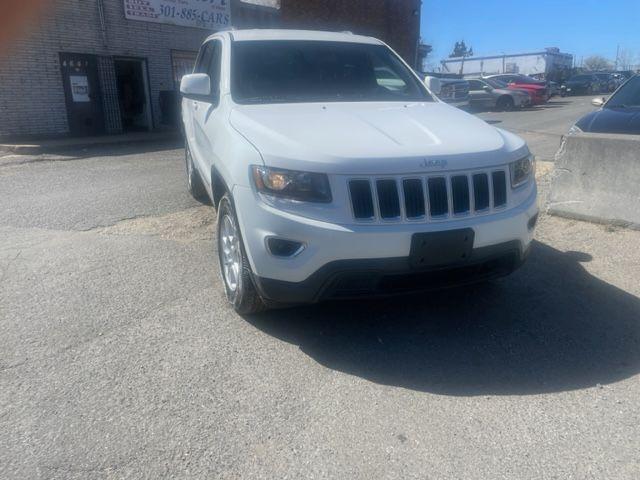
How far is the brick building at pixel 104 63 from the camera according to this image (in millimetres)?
13109

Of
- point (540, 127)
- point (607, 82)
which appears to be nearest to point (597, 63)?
point (607, 82)

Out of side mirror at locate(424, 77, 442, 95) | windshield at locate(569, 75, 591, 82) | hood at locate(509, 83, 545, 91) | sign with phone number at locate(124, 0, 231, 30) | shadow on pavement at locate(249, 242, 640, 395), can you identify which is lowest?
shadow on pavement at locate(249, 242, 640, 395)

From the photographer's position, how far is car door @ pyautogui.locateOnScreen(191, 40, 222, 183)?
428 centimetres

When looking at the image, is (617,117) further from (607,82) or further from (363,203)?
(607,82)

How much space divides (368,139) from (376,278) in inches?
32.4

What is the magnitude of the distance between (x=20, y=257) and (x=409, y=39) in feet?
82.1

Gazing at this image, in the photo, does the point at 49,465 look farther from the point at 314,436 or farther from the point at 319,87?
the point at 319,87

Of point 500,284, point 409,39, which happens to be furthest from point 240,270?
point 409,39

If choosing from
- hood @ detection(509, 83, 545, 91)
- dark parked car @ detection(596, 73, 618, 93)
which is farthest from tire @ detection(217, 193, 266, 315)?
dark parked car @ detection(596, 73, 618, 93)

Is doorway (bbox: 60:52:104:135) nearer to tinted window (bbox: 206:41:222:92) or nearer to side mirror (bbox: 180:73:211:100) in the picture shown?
tinted window (bbox: 206:41:222:92)

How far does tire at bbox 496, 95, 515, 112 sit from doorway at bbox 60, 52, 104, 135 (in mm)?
15979

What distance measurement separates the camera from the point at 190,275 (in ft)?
14.5

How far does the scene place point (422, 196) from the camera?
3.01 meters

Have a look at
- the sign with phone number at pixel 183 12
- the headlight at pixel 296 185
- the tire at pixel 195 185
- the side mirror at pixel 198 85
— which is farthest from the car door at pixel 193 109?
the sign with phone number at pixel 183 12
